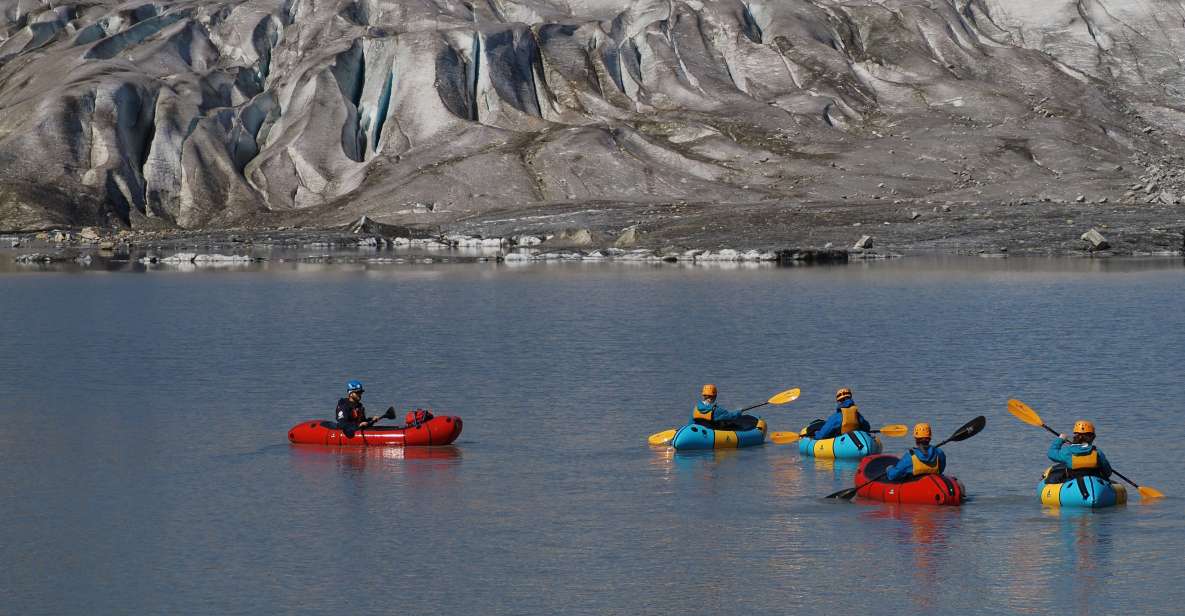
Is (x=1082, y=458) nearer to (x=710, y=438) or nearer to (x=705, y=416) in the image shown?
(x=710, y=438)

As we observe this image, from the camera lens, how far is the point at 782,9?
173m

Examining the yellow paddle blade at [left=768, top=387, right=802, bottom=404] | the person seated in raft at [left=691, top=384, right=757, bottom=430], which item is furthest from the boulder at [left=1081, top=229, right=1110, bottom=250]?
the person seated in raft at [left=691, top=384, right=757, bottom=430]

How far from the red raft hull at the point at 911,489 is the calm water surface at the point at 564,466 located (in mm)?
403

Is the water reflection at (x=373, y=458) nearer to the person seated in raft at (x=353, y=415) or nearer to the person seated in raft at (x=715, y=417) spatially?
the person seated in raft at (x=353, y=415)

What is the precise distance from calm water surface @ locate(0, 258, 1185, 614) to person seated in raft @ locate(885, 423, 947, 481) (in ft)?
2.56

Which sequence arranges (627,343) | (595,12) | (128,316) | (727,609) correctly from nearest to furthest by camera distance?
(727,609), (627,343), (128,316), (595,12)

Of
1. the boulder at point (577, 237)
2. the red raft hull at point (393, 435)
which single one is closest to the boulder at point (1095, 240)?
the boulder at point (577, 237)

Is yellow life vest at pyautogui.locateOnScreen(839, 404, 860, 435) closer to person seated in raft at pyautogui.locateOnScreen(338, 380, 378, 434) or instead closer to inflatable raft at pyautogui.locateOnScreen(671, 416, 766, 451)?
inflatable raft at pyautogui.locateOnScreen(671, 416, 766, 451)

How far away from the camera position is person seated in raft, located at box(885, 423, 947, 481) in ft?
101

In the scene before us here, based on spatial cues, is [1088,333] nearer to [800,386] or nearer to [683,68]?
[800,386]

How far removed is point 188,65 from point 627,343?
119 m

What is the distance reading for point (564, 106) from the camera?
160 meters

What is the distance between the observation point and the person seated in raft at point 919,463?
30.8 meters

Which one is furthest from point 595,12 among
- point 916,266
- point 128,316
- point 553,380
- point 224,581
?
point 224,581
